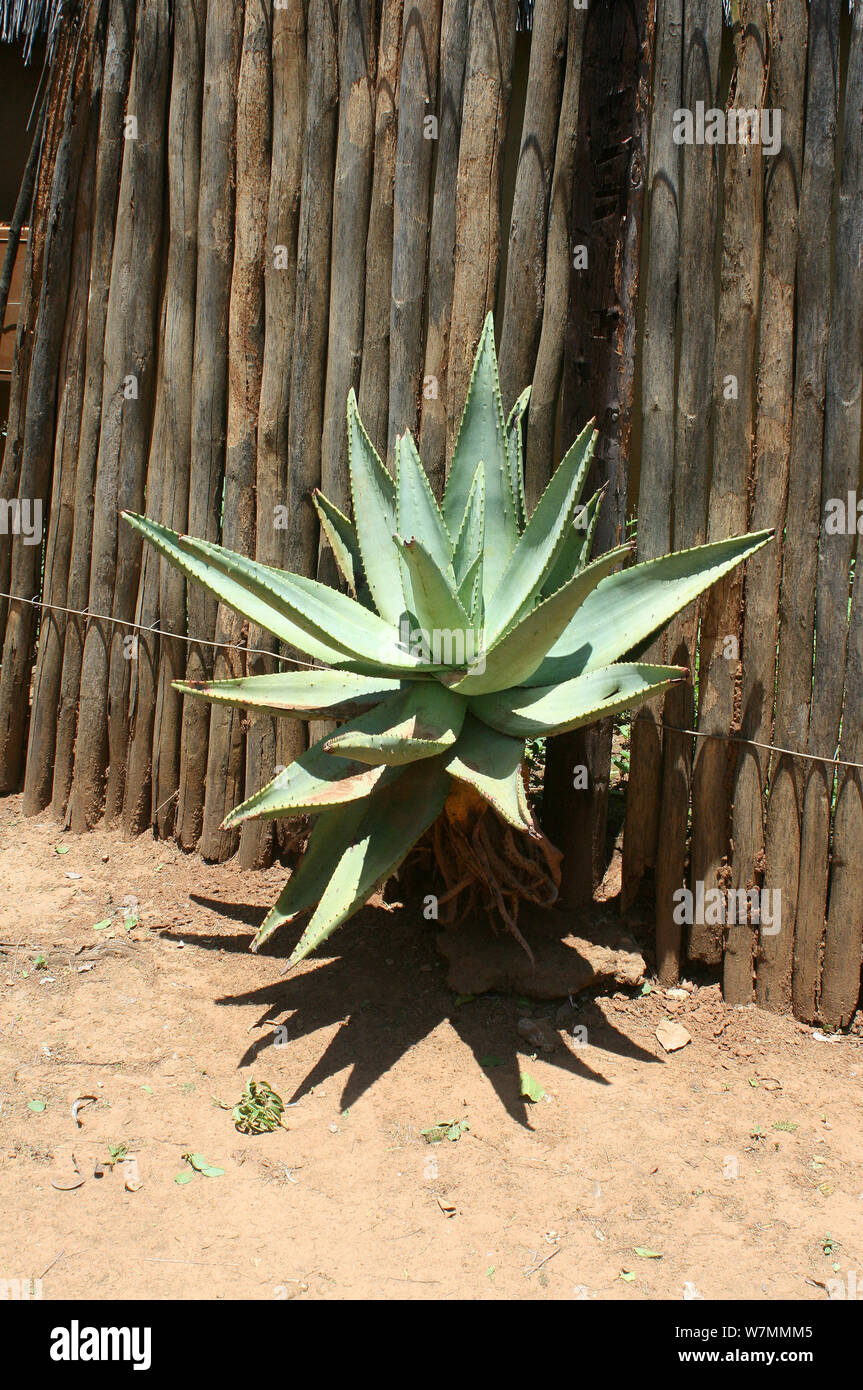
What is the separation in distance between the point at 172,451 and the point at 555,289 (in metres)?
1.41

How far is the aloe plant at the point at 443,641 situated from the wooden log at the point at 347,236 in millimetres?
350

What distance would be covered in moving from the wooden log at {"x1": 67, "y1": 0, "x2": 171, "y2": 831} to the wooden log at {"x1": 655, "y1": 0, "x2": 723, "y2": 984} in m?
1.81

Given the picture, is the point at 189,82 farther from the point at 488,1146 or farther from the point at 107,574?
the point at 488,1146

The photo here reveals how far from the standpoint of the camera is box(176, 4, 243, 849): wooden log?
3.71 meters

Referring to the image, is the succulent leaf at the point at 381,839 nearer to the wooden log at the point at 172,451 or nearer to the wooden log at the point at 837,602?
the wooden log at the point at 837,602

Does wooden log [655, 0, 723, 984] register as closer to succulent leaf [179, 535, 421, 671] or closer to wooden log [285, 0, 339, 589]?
succulent leaf [179, 535, 421, 671]

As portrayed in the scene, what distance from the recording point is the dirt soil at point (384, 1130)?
237 cm

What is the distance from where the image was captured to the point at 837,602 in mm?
3080

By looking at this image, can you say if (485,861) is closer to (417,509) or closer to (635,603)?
(635,603)

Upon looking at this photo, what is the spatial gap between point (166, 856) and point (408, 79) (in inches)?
102

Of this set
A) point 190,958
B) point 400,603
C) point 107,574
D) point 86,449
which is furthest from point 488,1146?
point 86,449

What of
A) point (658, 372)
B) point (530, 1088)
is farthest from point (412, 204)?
point (530, 1088)

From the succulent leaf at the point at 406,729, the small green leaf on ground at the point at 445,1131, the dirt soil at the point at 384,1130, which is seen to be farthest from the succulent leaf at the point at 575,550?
the small green leaf on ground at the point at 445,1131

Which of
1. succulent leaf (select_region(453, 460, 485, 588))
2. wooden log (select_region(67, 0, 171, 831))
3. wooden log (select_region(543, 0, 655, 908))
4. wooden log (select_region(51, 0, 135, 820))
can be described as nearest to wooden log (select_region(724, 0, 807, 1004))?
wooden log (select_region(543, 0, 655, 908))
